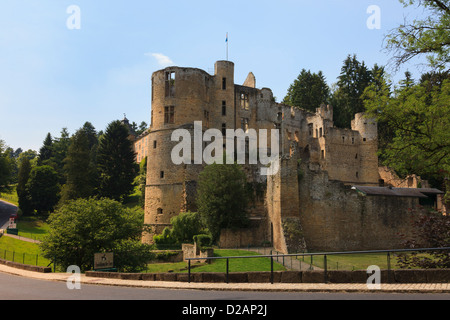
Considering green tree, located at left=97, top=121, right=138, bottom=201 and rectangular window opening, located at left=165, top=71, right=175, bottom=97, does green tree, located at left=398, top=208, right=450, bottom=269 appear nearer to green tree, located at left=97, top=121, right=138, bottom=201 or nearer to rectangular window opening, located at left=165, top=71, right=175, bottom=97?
rectangular window opening, located at left=165, top=71, right=175, bottom=97

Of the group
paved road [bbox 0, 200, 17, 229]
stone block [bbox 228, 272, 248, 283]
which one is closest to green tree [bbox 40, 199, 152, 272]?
stone block [bbox 228, 272, 248, 283]

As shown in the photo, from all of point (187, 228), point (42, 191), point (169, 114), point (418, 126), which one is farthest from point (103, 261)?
point (42, 191)

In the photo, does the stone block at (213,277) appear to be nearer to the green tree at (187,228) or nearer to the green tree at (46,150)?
the green tree at (187,228)

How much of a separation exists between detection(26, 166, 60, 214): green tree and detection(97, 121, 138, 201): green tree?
23.1ft

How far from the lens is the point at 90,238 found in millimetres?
22672

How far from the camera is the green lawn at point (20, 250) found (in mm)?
34756

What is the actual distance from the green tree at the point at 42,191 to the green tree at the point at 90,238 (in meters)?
38.2

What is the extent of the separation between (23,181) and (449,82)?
6074 centimetres

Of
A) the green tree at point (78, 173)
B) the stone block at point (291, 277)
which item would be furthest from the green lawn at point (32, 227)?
the stone block at point (291, 277)

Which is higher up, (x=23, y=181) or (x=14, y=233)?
(x=23, y=181)

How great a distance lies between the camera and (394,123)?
17.0 m

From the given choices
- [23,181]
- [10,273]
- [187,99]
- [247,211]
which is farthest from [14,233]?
[10,273]
